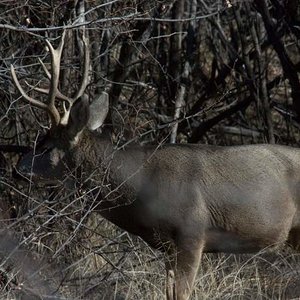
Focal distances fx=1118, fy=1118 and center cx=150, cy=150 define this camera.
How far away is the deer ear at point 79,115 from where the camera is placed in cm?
850

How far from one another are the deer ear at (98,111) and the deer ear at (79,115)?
272 millimetres

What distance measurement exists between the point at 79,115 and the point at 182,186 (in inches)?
38.2

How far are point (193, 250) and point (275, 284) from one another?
83 centimetres

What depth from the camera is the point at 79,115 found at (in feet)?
28.1

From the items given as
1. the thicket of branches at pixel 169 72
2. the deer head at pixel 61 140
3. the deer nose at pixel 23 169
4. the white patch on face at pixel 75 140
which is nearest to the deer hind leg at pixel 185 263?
the deer head at pixel 61 140

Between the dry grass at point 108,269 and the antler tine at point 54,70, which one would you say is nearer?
the dry grass at point 108,269

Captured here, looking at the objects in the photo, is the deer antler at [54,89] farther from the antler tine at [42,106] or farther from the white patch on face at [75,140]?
the white patch on face at [75,140]

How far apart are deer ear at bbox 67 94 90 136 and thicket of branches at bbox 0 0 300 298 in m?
0.92

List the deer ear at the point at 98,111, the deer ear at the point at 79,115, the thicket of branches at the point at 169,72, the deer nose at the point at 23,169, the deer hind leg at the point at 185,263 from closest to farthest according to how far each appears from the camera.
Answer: the deer hind leg at the point at 185,263, the deer ear at the point at 79,115, the deer nose at the point at 23,169, the deer ear at the point at 98,111, the thicket of branches at the point at 169,72

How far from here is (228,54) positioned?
12.5m

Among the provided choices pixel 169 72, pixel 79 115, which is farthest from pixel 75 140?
pixel 169 72

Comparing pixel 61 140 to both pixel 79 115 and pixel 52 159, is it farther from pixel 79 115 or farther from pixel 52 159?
pixel 79 115

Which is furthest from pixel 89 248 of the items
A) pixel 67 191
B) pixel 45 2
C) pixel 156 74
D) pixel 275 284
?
pixel 156 74

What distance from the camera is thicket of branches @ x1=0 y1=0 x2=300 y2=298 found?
10.2m
